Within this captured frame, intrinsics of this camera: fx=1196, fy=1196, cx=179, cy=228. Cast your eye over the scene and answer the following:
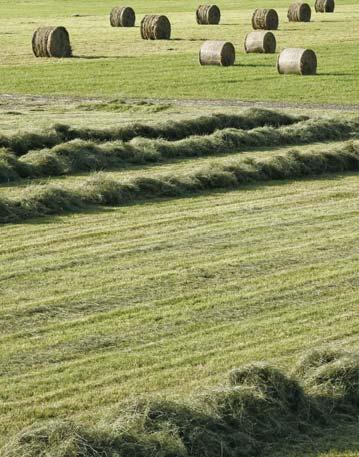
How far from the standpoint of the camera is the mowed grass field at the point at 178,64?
1544 inches

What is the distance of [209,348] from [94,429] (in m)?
3.31

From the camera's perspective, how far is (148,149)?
25719 mm

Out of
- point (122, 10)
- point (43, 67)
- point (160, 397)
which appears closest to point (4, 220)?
point (160, 397)

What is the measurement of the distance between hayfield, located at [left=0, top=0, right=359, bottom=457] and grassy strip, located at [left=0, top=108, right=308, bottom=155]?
53mm

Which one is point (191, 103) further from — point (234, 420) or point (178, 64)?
point (234, 420)

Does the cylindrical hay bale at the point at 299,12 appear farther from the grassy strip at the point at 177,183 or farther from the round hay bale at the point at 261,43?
the grassy strip at the point at 177,183

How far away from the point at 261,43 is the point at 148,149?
2633 cm

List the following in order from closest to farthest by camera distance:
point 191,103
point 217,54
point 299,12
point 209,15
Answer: point 191,103
point 217,54
point 209,15
point 299,12

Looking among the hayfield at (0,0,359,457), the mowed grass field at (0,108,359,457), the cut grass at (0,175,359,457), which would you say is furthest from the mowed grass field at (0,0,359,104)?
the cut grass at (0,175,359,457)

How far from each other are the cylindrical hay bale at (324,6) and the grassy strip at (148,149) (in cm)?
4920

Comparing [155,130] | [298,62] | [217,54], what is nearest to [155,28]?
[217,54]

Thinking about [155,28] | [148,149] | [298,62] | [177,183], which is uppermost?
[155,28]

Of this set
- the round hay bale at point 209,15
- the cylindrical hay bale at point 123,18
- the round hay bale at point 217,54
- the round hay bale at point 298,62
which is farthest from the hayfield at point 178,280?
the round hay bale at point 209,15

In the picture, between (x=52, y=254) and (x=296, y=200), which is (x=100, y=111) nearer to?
(x=296, y=200)
